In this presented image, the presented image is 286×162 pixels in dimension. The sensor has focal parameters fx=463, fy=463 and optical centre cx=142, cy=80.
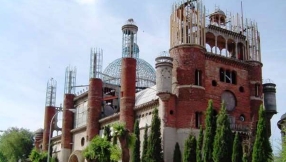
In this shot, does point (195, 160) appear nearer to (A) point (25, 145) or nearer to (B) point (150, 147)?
(B) point (150, 147)

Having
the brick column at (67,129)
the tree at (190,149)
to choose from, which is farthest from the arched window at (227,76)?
the brick column at (67,129)

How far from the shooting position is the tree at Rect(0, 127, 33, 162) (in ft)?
291

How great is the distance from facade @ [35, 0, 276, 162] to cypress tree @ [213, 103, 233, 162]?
4919mm

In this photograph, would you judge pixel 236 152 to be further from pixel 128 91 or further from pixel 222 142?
pixel 128 91

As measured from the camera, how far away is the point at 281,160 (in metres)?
33.2

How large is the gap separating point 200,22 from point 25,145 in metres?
52.1

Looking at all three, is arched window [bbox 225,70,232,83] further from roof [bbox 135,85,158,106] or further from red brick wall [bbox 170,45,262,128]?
roof [bbox 135,85,158,106]

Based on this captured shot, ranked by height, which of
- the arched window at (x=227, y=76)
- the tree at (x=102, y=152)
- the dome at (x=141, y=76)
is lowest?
the tree at (x=102, y=152)

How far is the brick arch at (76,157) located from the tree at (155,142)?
58.3 ft

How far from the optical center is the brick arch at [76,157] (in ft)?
205

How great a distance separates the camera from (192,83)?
49781mm

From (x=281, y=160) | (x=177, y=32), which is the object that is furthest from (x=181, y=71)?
(x=281, y=160)

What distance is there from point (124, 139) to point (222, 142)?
10.0 m

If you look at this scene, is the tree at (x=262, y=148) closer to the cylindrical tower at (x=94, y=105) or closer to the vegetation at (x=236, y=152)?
the vegetation at (x=236, y=152)
